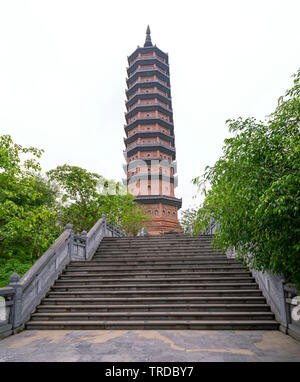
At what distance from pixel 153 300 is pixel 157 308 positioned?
1.14 feet

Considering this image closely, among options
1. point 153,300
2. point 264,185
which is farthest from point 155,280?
point 264,185

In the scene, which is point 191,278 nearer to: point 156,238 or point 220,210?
point 220,210

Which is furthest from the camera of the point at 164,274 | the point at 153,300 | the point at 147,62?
the point at 147,62

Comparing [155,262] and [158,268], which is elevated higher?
[155,262]

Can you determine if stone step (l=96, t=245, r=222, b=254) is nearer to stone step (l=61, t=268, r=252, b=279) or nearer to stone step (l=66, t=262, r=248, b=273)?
stone step (l=66, t=262, r=248, b=273)

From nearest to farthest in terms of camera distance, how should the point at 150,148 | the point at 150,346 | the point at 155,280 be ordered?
the point at 150,346
the point at 155,280
the point at 150,148

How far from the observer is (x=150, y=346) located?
421 centimetres

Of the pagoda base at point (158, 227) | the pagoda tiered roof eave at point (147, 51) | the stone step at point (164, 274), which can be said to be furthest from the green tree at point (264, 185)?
the pagoda tiered roof eave at point (147, 51)

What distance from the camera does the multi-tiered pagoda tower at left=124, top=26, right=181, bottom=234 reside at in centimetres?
3262

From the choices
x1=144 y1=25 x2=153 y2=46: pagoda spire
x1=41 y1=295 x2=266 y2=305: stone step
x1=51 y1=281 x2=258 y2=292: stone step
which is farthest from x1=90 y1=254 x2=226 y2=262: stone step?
x1=144 y1=25 x2=153 y2=46: pagoda spire

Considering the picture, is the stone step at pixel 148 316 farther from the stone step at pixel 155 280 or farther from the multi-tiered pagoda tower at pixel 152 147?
the multi-tiered pagoda tower at pixel 152 147

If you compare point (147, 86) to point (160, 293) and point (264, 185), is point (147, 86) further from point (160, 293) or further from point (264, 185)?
point (264, 185)

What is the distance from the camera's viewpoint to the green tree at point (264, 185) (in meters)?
2.99

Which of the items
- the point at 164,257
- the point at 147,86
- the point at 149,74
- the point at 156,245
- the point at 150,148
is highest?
the point at 149,74
